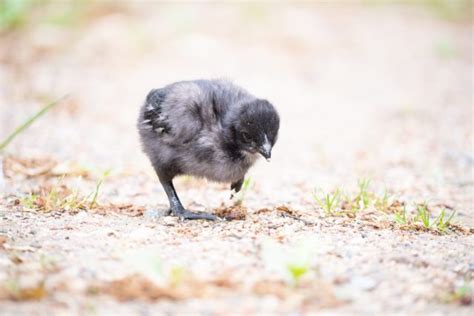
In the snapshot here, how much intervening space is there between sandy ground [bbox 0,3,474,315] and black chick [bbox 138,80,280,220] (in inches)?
17.6

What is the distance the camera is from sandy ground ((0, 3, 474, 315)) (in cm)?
339

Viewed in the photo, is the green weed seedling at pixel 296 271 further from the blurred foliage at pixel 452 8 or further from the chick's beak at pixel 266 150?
the blurred foliage at pixel 452 8

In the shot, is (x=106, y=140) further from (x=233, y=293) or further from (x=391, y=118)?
(x=233, y=293)

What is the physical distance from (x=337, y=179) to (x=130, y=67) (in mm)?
6143

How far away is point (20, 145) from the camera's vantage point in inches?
302

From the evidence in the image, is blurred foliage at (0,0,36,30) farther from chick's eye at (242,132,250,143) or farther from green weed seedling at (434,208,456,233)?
green weed seedling at (434,208,456,233)

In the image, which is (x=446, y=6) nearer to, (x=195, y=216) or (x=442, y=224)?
(x=442, y=224)

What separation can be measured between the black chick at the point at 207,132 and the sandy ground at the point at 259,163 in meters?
0.45

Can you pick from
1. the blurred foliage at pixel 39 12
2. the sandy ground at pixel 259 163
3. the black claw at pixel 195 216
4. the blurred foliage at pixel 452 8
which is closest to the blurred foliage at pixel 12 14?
the blurred foliage at pixel 39 12

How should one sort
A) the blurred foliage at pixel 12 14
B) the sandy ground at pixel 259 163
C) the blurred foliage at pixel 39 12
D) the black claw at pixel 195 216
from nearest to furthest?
the sandy ground at pixel 259 163
the black claw at pixel 195 216
the blurred foliage at pixel 12 14
the blurred foliage at pixel 39 12

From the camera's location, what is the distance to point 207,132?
5145 mm

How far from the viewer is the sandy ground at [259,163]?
3391 mm

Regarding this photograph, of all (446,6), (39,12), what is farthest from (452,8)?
(39,12)

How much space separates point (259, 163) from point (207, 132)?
3065 millimetres
